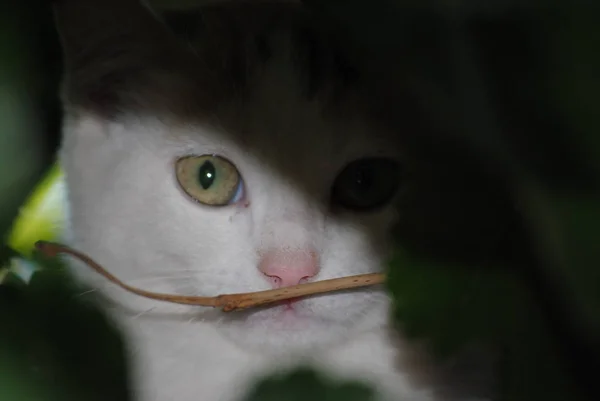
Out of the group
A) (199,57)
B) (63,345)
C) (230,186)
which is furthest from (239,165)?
(63,345)

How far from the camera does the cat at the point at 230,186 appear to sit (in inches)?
31.7

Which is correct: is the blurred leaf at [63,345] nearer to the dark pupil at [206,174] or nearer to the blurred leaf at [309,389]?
the blurred leaf at [309,389]

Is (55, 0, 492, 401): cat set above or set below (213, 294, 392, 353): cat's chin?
above

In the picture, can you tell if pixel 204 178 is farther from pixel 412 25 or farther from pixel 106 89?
pixel 412 25

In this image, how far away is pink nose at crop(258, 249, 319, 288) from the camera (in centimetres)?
76

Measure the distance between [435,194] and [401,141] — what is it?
36 centimetres

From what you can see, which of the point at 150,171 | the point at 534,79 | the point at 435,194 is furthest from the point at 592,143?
the point at 150,171

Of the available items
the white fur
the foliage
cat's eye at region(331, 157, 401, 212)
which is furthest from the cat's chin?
the foliage

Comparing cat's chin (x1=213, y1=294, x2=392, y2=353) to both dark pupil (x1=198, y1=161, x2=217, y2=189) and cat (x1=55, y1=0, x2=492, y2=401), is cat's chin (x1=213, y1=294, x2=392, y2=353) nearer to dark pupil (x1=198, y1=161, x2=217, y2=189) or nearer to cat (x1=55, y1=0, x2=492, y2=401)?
cat (x1=55, y1=0, x2=492, y2=401)

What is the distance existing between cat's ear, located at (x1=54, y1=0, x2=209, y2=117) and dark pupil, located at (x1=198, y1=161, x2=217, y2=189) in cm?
9

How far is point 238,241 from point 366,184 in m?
0.18

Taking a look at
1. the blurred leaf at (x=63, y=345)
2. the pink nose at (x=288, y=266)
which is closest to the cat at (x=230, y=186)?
the pink nose at (x=288, y=266)

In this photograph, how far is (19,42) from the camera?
365 mm

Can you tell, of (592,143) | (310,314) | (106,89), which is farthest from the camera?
(106,89)
